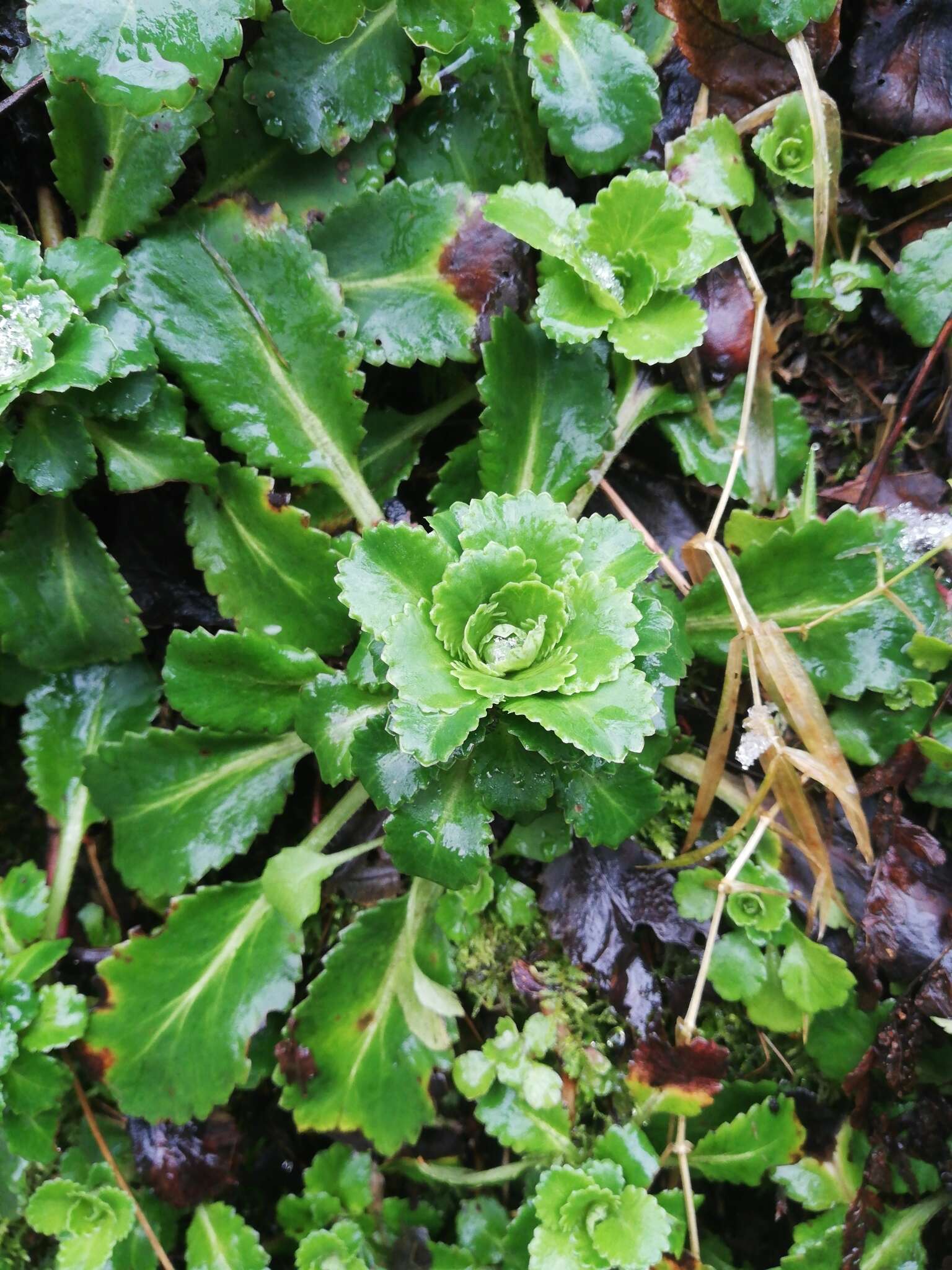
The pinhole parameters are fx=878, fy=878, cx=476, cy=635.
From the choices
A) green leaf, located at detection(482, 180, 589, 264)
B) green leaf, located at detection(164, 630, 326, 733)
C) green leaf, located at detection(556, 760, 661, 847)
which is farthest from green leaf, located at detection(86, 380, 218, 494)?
green leaf, located at detection(556, 760, 661, 847)

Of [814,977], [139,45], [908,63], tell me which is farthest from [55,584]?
[908,63]

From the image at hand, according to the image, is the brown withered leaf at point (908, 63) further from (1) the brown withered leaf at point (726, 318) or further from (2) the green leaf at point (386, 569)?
(2) the green leaf at point (386, 569)

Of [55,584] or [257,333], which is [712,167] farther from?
[55,584]

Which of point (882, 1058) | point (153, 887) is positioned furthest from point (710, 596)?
point (153, 887)

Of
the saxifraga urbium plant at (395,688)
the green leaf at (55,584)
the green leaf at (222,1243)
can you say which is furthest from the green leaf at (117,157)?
the green leaf at (222,1243)

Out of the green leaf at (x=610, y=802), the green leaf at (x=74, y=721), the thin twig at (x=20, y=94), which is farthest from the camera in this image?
the green leaf at (x=74, y=721)

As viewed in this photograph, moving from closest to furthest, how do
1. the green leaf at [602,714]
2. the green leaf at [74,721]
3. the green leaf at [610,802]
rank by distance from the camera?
the green leaf at [602,714]
the green leaf at [610,802]
the green leaf at [74,721]

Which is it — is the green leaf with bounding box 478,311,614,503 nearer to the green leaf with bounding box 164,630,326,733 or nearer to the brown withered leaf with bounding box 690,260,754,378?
the brown withered leaf with bounding box 690,260,754,378
